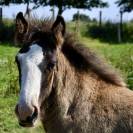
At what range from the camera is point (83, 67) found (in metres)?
5.36

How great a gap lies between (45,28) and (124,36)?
33.4m

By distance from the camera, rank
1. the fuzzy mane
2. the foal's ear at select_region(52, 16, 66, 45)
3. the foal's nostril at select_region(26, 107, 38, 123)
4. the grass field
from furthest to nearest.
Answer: the grass field, the fuzzy mane, the foal's ear at select_region(52, 16, 66, 45), the foal's nostril at select_region(26, 107, 38, 123)

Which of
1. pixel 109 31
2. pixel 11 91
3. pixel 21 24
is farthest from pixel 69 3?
pixel 21 24

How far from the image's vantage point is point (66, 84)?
522cm

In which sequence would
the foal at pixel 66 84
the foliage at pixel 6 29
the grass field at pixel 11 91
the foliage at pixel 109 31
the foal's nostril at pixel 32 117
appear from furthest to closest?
1. the foliage at pixel 109 31
2. the foliage at pixel 6 29
3. the grass field at pixel 11 91
4. the foal at pixel 66 84
5. the foal's nostril at pixel 32 117

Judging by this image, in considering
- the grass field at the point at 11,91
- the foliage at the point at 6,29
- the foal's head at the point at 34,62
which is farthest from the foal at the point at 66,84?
the foliage at the point at 6,29

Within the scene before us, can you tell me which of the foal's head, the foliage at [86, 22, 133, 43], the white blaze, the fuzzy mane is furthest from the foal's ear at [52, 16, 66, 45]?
the foliage at [86, 22, 133, 43]

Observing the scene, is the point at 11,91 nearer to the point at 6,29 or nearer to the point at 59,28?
→ the point at 59,28

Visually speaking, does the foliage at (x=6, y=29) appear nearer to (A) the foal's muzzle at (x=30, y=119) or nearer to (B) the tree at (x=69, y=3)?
(B) the tree at (x=69, y=3)

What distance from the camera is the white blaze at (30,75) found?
184 inches

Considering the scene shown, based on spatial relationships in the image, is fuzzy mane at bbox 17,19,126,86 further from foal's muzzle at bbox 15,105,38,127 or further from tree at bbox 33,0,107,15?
tree at bbox 33,0,107,15

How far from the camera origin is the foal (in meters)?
4.90

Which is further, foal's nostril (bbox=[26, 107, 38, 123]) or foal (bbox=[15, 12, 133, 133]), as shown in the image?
foal (bbox=[15, 12, 133, 133])

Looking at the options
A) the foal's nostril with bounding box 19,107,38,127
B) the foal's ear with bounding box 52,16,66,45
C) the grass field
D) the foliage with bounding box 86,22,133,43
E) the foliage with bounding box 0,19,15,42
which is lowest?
the foliage with bounding box 86,22,133,43
